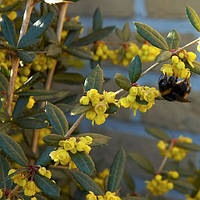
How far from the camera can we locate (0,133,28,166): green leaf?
44cm

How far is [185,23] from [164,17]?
0.20 feet

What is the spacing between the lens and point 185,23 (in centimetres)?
89

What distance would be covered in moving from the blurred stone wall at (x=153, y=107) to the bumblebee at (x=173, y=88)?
0.46m

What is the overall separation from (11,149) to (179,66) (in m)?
0.26

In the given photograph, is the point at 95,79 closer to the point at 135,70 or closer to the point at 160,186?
the point at 135,70

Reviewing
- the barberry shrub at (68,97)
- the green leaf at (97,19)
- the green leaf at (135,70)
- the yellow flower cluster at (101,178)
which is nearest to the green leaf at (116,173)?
the barberry shrub at (68,97)

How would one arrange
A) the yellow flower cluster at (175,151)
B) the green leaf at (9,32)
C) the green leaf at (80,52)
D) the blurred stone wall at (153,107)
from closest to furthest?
1. the green leaf at (9,32)
2. the green leaf at (80,52)
3. the yellow flower cluster at (175,151)
4. the blurred stone wall at (153,107)

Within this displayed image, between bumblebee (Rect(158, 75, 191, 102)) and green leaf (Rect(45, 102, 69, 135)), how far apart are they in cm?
15

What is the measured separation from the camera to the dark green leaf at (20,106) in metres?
0.55

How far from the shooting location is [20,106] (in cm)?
55

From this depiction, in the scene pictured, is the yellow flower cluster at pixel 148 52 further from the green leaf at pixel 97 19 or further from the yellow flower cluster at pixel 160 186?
the yellow flower cluster at pixel 160 186

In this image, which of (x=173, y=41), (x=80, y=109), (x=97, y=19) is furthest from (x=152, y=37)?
(x=97, y=19)

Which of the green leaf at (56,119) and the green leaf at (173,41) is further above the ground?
the green leaf at (173,41)

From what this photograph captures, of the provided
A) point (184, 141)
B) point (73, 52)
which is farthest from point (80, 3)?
point (184, 141)
